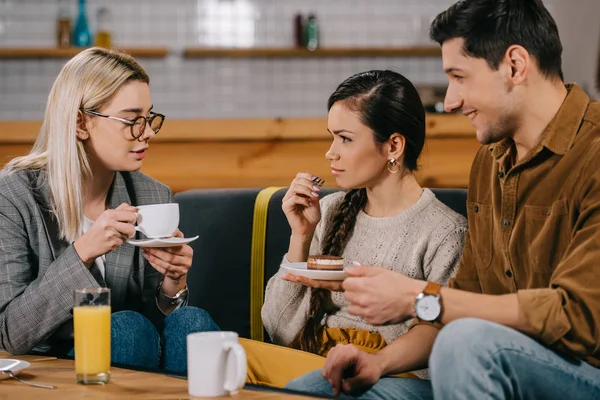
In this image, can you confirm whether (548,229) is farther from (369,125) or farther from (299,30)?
(299,30)

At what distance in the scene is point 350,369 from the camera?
1660 millimetres

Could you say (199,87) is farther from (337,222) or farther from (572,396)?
(572,396)

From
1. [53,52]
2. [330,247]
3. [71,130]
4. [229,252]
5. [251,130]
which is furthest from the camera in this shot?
[53,52]

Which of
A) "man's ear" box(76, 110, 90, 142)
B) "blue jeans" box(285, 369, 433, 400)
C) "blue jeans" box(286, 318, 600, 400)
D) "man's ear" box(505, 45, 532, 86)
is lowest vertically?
"blue jeans" box(285, 369, 433, 400)

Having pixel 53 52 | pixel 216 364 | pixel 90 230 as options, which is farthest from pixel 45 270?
pixel 53 52

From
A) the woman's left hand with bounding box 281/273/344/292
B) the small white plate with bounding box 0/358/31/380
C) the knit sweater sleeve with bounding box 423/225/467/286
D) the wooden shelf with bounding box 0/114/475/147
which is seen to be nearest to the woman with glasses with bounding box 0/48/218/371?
the small white plate with bounding box 0/358/31/380

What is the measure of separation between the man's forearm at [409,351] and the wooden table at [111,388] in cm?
37

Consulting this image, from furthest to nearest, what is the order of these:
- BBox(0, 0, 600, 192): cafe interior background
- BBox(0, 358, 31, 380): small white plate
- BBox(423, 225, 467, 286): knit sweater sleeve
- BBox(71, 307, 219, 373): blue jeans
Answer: BBox(0, 0, 600, 192): cafe interior background → BBox(423, 225, 467, 286): knit sweater sleeve → BBox(71, 307, 219, 373): blue jeans → BBox(0, 358, 31, 380): small white plate

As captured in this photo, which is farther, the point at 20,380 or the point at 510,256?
the point at 510,256

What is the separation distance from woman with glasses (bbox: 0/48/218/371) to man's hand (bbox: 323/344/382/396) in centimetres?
42

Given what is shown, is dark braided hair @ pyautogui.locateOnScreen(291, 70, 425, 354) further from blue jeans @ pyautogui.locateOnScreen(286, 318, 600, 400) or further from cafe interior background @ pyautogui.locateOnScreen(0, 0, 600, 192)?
cafe interior background @ pyautogui.locateOnScreen(0, 0, 600, 192)

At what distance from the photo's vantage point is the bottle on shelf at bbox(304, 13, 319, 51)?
501 centimetres

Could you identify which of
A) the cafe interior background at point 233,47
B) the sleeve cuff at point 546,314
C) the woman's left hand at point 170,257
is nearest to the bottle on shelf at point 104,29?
the cafe interior background at point 233,47

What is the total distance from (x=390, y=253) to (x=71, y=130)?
2.78ft
